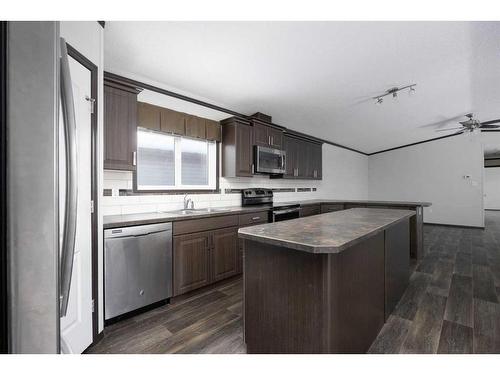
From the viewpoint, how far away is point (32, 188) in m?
0.64

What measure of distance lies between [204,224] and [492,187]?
14.8m

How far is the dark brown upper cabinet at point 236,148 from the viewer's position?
3.47 meters

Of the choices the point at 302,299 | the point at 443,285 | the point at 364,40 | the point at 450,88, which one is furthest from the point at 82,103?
the point at 450,88

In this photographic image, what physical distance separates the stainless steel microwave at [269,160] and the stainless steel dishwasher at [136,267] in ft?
6.08

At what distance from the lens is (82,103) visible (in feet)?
5.30

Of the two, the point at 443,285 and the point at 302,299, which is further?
the point at 443,285

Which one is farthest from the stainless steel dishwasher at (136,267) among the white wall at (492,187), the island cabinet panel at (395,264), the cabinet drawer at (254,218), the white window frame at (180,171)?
the white wall at (492,187)

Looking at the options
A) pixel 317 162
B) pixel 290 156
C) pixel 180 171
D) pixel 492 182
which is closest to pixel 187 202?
pixel 180 171

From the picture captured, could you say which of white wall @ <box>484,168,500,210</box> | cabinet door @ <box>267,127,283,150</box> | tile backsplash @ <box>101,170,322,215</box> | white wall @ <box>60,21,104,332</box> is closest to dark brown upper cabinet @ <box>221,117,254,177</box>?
tile backsplash @ <box>101,170,322,215</box>

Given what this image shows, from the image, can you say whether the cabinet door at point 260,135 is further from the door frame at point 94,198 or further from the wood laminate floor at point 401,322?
the door frame at point 94,198

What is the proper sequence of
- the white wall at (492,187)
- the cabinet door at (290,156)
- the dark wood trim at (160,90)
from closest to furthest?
the dark wood trim at (160,90) < the cabinet door at (290,156) < the white wall at (492,187)

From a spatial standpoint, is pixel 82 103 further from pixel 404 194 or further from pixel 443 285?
pixel 404 194

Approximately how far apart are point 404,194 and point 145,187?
8.14 metres

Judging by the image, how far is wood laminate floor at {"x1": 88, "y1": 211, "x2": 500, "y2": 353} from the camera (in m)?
1.72
